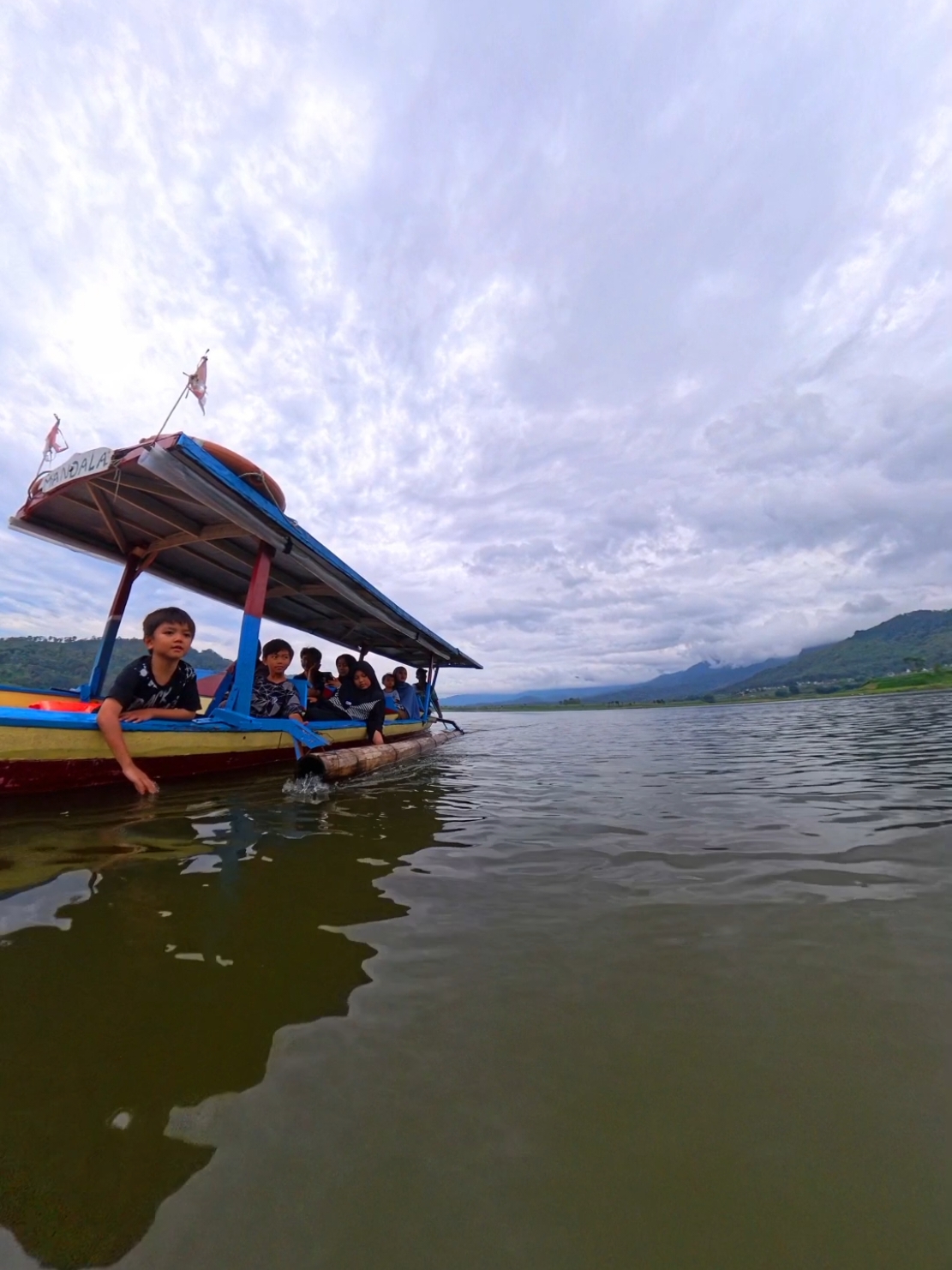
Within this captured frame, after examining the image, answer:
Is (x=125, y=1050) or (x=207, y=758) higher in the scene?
(x=207, y=758)

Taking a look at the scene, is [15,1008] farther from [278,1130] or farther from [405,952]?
[405,952]

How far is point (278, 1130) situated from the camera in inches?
53.6

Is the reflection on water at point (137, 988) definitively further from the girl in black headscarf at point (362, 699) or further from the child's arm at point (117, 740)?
the girl in black headscarf at point (362, 699)

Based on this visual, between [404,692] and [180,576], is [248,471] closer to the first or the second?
[180,576]

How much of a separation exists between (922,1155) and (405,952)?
1.81 m

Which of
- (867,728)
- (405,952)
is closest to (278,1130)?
(405,952)

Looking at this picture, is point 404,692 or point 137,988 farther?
point 404,692

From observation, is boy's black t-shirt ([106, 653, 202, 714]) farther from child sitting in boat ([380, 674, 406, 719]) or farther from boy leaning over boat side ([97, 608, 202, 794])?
child sitting in boat ([380, 674, 406, 719])

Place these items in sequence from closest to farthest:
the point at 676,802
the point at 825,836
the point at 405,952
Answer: the point at 405,952 → the point at 825,836 → the point at 676,802

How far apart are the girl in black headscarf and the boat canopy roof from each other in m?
1.37

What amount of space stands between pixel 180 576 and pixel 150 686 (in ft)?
16.3

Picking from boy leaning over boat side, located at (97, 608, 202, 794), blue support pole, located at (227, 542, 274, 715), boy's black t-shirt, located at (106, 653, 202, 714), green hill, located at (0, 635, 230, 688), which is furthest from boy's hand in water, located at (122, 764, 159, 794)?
green hill, located at (0, 635, 230, 688)

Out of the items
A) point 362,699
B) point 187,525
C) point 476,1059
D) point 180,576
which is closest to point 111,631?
point 180,576

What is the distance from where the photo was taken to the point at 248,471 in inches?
267
